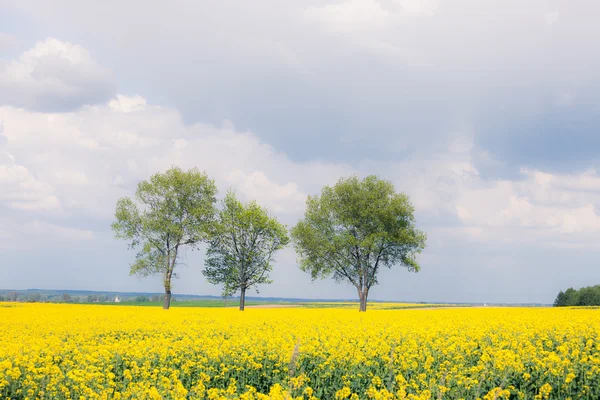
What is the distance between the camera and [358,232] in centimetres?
4866

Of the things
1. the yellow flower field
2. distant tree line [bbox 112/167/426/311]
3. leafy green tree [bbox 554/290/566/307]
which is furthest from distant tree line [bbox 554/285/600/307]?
the yellow flower field

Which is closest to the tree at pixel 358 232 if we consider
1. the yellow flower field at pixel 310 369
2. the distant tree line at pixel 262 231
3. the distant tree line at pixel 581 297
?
the distant tree line at pixel 262 231

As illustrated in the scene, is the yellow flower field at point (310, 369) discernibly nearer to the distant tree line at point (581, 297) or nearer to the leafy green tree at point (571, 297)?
the distant tree line at point (581, 297)

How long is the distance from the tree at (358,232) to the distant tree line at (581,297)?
57.2 metres

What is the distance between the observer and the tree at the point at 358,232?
158 feet

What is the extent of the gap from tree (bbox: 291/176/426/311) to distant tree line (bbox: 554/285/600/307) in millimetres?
57198

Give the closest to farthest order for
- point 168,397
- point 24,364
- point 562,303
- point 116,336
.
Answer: point 168,397 < point 24,364 < point 116,336 < point 562,303

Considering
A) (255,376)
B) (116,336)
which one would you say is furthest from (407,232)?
(255,376)

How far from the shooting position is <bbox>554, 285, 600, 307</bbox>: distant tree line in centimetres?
8931

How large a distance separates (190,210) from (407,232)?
20.7 m

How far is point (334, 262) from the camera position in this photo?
49.4 meters

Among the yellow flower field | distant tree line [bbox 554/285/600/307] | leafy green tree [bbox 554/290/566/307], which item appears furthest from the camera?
leafy green tree [bbox 554/290/566/307]

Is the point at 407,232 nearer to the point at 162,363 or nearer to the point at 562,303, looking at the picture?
the point at 162,363

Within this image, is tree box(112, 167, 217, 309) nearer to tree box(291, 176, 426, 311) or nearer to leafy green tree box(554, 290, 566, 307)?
tree box(291, 176, 426, 311)
